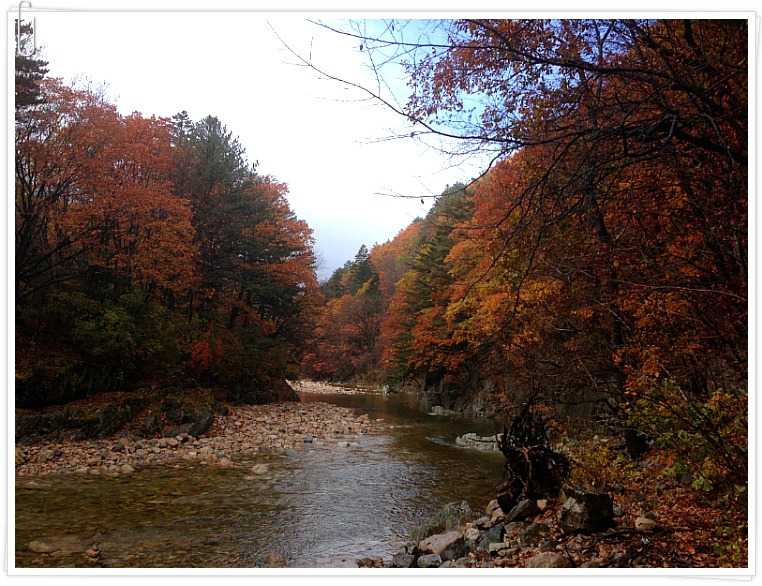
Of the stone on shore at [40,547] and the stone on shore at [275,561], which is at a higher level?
the stone on shore at [40,547]

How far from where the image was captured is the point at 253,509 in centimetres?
625


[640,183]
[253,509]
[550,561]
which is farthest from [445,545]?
[640,183]

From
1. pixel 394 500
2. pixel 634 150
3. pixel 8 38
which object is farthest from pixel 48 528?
pixel 634 150

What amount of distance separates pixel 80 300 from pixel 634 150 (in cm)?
1063

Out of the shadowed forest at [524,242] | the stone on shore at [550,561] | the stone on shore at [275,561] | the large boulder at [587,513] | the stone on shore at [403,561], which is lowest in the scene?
the stone on shore at [275,561]

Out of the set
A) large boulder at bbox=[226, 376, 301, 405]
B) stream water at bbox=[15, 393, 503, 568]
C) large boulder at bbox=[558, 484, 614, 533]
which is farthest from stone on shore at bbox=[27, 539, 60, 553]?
large boulder at bbox=[226, 376, 301, 405]

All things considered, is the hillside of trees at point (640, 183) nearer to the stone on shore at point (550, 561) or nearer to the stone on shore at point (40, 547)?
the stone on shore at point (550, 561)

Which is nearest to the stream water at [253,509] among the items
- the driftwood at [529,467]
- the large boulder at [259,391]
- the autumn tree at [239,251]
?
the driftwood at [529,467]

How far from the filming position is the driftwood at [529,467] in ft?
17.7

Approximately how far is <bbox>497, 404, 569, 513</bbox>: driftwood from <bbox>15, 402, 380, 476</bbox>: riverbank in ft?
17.3

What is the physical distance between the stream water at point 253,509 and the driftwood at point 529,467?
1252mm

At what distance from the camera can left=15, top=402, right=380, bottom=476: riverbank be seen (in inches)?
314

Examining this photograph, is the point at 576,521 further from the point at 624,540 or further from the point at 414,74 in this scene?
the point at 414,74

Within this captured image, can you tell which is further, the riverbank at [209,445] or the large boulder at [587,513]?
the riverbank at [209,445]
